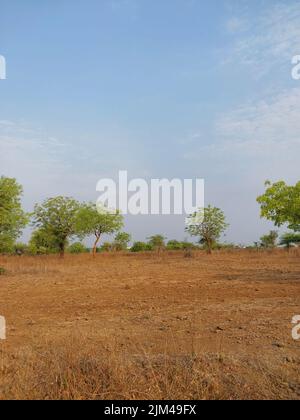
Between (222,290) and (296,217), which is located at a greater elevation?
(296,217)

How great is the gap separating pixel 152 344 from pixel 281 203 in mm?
9595

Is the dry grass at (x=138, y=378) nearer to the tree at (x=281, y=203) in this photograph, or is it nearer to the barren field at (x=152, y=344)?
the barren field at (x=152, y=344)

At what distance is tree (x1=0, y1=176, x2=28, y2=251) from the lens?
19.7 meters

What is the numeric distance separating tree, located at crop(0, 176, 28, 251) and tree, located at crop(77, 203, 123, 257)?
1731 centimetres

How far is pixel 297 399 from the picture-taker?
3732mm

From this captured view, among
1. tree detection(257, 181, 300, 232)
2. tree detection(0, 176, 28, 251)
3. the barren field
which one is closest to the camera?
the barren field

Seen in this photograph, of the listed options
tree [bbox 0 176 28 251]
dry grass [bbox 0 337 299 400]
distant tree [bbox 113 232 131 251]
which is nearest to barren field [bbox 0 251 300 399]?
dry grass [bbox 0 337 299 400]

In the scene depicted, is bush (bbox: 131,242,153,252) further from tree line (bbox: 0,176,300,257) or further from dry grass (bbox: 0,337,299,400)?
dry grass (bbox: 0,337,299,400)

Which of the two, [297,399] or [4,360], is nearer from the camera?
[297,399]

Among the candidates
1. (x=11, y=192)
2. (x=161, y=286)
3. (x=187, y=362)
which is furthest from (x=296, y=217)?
(x=11, y=192)

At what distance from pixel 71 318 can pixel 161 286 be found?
17.8ft

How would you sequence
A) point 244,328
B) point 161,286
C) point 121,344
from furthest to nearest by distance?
point 161,286, point 244,328, point 121,344
